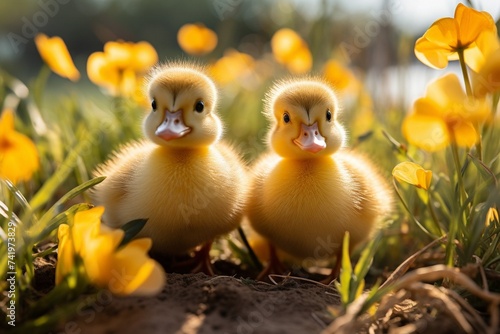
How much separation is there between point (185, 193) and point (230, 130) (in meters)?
1.60

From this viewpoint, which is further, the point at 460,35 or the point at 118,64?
the point at 118,64

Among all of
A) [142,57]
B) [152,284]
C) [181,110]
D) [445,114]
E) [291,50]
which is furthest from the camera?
[291,50]

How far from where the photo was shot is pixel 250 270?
196 centimetres

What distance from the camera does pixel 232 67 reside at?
377cm

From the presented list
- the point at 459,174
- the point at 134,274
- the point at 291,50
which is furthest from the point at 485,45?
the point at 291,50

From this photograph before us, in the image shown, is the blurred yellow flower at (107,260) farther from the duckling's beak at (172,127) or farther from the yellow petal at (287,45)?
the yellow petal at (287,45)

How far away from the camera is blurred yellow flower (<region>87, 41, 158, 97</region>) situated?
98.3 inches

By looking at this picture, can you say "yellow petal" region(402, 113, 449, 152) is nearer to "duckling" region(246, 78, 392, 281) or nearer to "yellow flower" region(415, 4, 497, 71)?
"yellow flower" region(415, 4, 497, 71)

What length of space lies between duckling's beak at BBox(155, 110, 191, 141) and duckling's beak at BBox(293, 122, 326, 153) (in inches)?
12.5

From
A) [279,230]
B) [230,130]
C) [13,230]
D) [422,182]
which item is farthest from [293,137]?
[230,130]

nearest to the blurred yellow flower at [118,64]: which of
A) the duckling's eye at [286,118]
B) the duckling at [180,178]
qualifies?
the duckling at [180,178]

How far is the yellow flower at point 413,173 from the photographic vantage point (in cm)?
146

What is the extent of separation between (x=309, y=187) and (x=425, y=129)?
0.46m

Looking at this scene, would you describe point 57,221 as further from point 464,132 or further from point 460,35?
point 460,35
